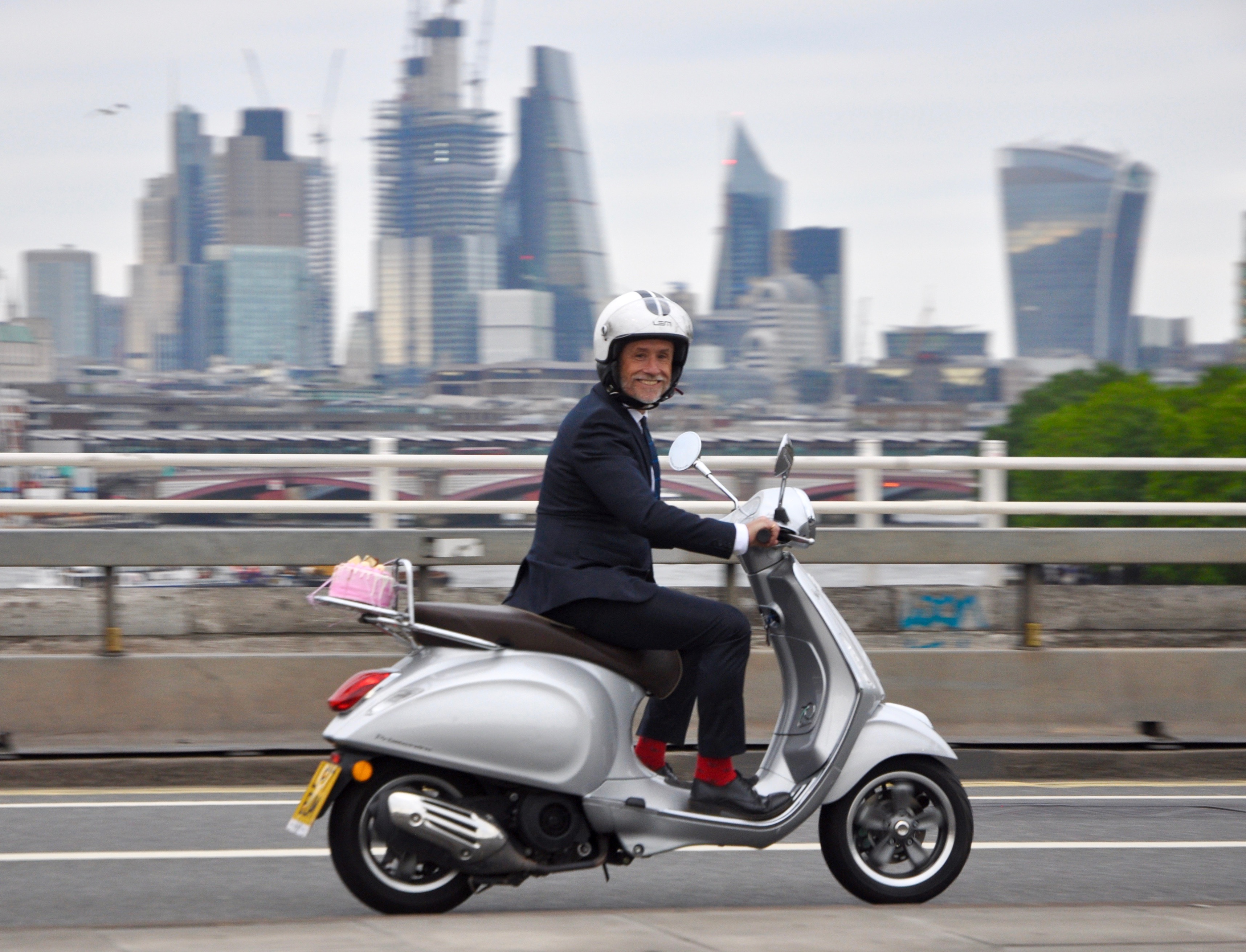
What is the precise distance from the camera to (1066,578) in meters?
8.25

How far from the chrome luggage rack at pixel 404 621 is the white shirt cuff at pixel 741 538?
2.56ft

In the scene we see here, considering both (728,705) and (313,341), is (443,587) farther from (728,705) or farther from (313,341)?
(313,341)

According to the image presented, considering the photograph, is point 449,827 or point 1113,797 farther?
point 1113,797

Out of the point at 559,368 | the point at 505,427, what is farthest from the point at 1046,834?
Result: the point at 559,368

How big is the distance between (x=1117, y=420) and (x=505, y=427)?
64223 mm

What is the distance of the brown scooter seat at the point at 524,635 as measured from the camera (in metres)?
4.54

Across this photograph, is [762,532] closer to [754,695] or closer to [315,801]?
[315,801]

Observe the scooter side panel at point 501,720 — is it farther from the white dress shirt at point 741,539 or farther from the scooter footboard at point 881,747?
the scooter footboard at point 881,747

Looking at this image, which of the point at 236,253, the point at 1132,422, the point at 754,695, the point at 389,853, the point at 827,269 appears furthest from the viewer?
the point at 827,269

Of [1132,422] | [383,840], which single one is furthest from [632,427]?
[1132,422]

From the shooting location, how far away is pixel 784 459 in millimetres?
4715

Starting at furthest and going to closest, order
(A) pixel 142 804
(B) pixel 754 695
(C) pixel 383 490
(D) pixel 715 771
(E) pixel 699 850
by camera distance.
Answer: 1. (C) pixel 383 490
2. (B) pixel 754 695
3. (A) pixel 142 804
4. (E) pixel 699 850
5. (D) pixel 715 771

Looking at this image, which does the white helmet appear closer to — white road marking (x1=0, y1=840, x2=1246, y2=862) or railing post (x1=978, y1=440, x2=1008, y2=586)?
white road marking (x1=0, y1=840, x2=1246, y2=862)

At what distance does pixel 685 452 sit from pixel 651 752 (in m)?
0.96
